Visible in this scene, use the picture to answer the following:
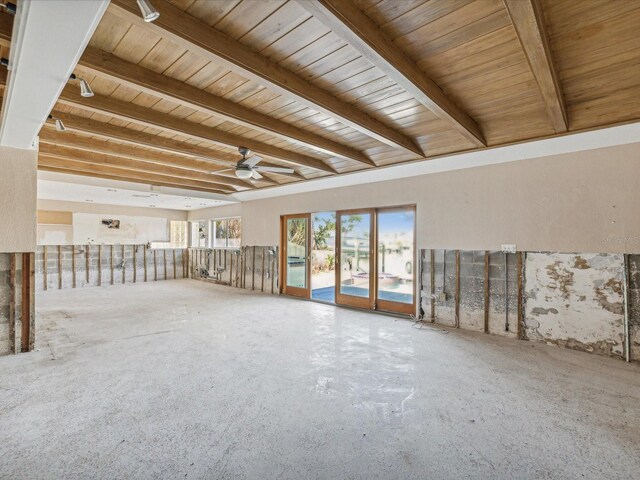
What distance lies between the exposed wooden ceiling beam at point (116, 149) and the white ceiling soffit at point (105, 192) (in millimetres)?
1842

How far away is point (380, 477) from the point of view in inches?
67.1

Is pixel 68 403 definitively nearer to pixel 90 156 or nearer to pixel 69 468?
pixel 69 468

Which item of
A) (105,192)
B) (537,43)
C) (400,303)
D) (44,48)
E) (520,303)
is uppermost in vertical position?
(537,43)

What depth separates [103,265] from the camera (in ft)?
29.5

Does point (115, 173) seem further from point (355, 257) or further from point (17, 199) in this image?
point (355, 257)

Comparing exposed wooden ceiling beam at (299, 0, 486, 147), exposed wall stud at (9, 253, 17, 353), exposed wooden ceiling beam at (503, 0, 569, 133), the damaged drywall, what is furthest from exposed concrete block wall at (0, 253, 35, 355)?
the damaged drywall

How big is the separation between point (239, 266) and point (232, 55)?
703 cm

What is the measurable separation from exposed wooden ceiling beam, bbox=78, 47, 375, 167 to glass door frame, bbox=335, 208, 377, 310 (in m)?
2.11

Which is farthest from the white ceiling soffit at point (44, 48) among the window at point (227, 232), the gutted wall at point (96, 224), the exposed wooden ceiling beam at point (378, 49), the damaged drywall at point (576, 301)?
the gutted wall at point (96, 224)

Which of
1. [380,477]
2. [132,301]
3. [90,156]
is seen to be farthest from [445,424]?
[132,301]

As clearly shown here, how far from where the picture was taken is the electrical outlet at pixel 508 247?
13.5 feet

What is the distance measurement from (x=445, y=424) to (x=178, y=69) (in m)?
3.47

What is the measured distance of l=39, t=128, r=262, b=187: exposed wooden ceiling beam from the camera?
12.4 ft

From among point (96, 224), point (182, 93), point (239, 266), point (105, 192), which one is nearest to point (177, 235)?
point (96, 224)
